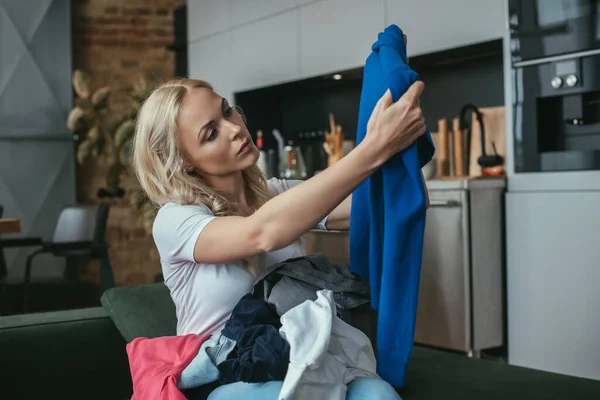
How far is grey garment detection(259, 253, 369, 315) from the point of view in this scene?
1.26m

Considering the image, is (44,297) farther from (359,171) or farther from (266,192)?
(359,171)

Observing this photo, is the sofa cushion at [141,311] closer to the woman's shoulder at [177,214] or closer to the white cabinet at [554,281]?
the woman's shoulder at [177,214]

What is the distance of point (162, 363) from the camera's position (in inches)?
52.3

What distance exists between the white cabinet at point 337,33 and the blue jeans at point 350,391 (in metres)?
2.85

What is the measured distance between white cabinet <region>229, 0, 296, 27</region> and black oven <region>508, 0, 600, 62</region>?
5.57 ft

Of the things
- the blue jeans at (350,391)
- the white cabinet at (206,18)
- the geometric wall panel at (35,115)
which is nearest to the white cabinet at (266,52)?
the white cabinet at (206,18)

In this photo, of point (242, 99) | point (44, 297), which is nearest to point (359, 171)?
point (44, 297)

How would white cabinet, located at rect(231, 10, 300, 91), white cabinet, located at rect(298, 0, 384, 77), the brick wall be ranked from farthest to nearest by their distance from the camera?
the brick wall
white cabinet, located at rect(231, 10, 300, 91)
white cabinet, located at rect(298, 0, 384, 77)

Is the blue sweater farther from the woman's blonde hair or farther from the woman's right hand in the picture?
the woman's blonde hair

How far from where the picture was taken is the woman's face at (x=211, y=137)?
1471 mm

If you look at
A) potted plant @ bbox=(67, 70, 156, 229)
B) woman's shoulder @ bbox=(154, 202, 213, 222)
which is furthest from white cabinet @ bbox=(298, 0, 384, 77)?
woman's shoulder @ bbox=(154, 202, 213, 222)

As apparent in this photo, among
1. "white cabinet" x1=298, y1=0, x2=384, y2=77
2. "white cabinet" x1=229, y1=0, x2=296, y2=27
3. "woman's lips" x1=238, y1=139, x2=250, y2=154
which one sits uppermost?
"white cabinet" x1=229, y1=0, x2=296, y2=27

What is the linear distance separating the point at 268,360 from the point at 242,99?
4084mm

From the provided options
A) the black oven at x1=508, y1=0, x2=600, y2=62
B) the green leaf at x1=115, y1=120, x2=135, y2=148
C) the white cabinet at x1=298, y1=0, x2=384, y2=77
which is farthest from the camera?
the green leaf at x1=115, y1=120, x2=135, y2=148
